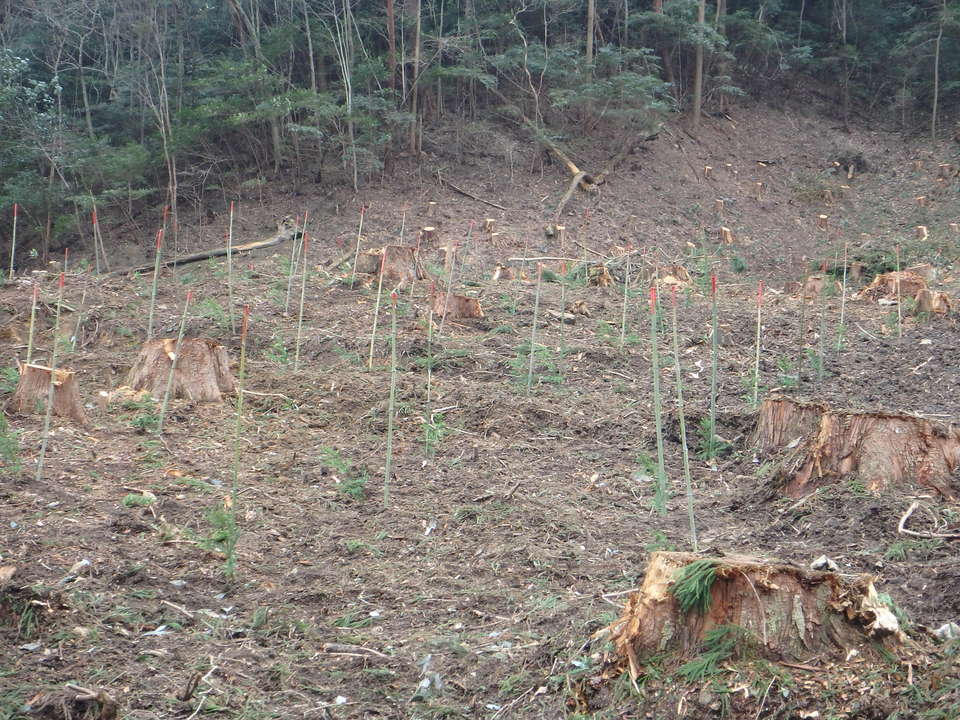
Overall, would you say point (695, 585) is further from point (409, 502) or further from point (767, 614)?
point (409, 502)

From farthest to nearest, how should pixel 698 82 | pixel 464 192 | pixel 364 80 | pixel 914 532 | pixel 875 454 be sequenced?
pixel 698 82, pixel 364 80, pixel 464 192, pixel 875 454, pixel 914 532

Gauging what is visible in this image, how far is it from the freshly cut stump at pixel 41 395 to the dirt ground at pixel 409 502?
14 cm

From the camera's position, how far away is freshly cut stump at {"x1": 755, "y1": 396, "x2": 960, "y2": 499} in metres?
4.09

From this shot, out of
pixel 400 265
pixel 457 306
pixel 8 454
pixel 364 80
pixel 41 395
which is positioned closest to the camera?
pixel 8 454

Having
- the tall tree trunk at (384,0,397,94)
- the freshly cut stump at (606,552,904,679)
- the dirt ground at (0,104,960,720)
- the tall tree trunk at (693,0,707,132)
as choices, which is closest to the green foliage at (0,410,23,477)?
the dirt ground at (0,104,960,720)

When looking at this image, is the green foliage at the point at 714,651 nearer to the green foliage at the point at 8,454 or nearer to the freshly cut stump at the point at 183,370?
the green foliage at the point at 8,454

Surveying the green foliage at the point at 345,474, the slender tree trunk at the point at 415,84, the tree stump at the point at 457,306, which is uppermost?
the slender tree trunk at the point at 415,84

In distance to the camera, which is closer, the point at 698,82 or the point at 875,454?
the point at 875,454

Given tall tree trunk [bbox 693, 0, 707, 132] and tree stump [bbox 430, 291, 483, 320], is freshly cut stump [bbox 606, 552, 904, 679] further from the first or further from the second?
tall tree trunk [bbox 693, 0, 707, 132]

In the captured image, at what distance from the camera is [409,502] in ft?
15.8

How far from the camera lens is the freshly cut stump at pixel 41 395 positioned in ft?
18.7

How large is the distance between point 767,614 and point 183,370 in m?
4.77

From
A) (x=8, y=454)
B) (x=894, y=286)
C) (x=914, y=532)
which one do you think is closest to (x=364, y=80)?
(x=894, y=286)

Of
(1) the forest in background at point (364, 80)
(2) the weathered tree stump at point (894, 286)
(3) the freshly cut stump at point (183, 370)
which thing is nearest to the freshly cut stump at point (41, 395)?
(3) the freshly cut stump at point (183, 370)
